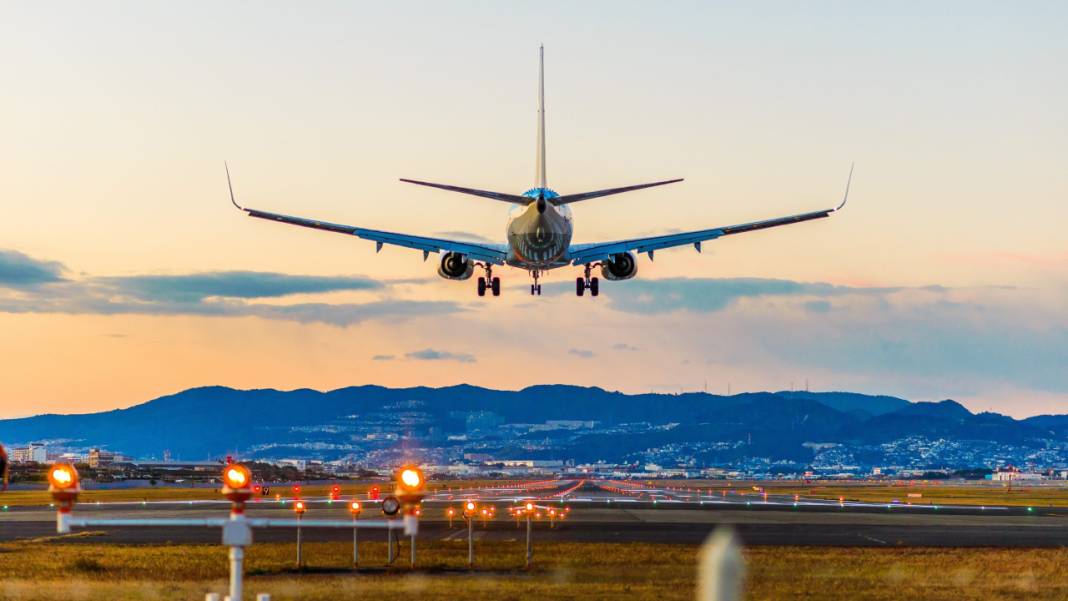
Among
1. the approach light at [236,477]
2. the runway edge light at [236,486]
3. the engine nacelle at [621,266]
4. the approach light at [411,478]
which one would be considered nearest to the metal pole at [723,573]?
the approach light at [411,478]

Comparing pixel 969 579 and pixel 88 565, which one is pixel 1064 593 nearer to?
pixel 969 579

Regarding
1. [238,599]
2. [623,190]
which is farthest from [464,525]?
[238,599]

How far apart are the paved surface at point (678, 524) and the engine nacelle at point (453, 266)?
13465 millimetres

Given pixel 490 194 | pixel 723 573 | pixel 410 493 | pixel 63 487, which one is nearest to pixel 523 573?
pixel 490 194

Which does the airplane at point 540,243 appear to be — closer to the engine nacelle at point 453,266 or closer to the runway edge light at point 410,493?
the engine nacelle at point 453,266

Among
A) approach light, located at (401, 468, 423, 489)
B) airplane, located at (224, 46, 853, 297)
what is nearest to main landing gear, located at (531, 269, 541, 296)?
airplane, located at (224, 46, 853, 297)

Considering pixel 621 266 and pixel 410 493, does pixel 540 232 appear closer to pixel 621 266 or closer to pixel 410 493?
pixel 621 266

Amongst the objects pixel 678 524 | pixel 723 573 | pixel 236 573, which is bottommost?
pixel 678 524

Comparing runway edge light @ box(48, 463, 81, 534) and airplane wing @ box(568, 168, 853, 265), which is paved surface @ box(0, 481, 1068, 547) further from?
runway edge light @ box(48, 463, 81, 534)

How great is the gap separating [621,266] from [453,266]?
29.1 feet

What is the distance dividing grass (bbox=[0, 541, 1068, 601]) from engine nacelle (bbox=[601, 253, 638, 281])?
1502 cm

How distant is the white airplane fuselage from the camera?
65.5 m

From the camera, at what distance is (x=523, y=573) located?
5153 centimetres

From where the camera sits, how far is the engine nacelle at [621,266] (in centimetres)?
7425
